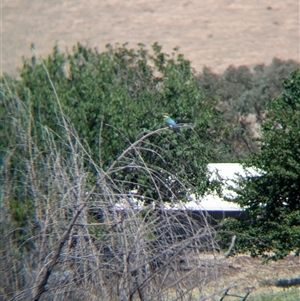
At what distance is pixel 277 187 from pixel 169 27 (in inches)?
1675

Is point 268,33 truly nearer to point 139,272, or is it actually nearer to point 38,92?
point 38,92

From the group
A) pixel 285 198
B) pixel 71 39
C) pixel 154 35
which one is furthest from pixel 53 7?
pixel 285 198

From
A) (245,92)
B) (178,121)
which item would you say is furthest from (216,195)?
(245,92)

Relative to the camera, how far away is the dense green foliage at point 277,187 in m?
13.1

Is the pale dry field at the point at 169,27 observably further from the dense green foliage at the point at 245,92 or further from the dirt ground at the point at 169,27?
the dense green foliage at the point at 245,92

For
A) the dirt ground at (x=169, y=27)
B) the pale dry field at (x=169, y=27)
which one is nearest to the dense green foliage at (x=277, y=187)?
the pale dry field at (x=169, y=27)

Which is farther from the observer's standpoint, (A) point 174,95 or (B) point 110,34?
(B) point 110,34

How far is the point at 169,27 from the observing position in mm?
54906

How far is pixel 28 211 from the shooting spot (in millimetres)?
6590

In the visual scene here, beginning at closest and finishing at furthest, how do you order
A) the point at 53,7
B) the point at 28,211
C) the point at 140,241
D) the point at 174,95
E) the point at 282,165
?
1. the point at 140,241
2. the point at 28,211
3. the point at 282,165
4. the point at 174,95
5. the point at 53,7

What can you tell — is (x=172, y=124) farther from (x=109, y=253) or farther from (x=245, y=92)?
(x=245, y=92)

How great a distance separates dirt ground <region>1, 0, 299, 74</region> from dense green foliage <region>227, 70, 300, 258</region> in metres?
35.7

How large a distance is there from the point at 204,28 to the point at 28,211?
49.3 meters

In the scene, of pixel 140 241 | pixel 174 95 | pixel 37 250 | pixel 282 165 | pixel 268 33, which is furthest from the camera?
pixel 268 33
